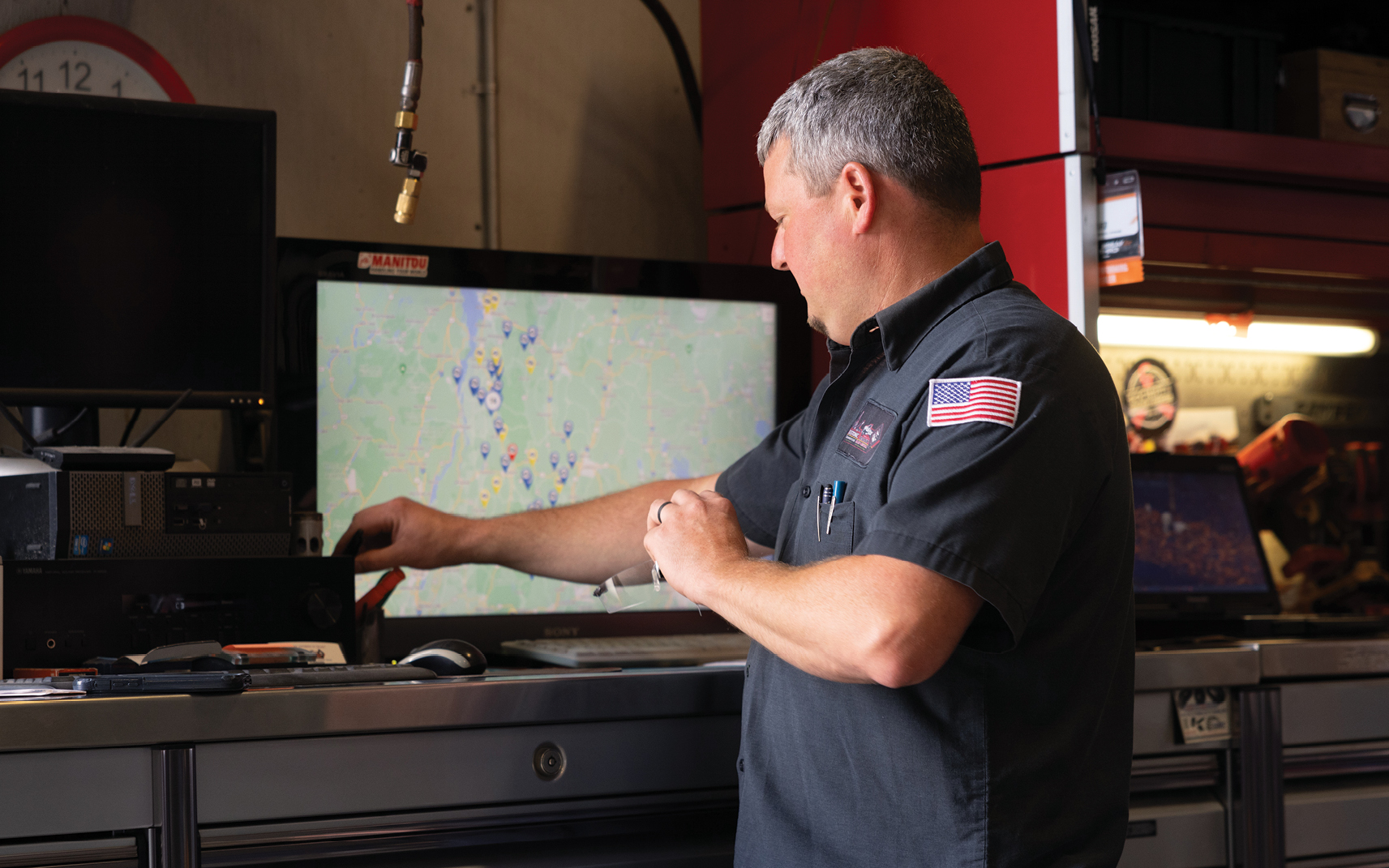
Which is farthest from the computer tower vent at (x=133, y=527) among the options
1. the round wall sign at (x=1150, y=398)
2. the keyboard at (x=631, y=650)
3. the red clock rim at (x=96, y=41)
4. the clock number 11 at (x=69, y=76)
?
the round wall sign at (x=1150, y=398)

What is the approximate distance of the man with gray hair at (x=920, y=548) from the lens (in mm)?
1023

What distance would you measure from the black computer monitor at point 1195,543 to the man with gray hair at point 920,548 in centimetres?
74

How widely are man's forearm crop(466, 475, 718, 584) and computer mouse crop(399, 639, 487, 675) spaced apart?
0.31 meters

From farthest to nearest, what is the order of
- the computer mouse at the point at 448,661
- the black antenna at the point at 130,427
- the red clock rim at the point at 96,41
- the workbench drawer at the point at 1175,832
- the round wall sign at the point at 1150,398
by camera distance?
1. the round wall sign at the point at 1150,398
2. the red clock rim at the point at 96,41
3. the black antenna at the point at 130,427
4. the workbench drawer at the point at 1175,832
5. the computer mouse at the point at 448,661

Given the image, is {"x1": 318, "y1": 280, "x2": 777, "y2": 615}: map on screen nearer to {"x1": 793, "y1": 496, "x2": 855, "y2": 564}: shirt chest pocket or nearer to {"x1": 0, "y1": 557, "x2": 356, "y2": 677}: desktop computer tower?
{"x1": 0, "y1": 557, "x2": 356, "y2": 677}: desktop computer tower

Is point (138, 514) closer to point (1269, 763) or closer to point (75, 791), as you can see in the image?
point (75, 791)

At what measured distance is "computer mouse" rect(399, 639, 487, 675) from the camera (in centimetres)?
139

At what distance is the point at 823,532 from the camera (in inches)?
47.9

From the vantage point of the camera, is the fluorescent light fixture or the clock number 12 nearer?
the clock number 12

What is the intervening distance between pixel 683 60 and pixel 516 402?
1013 mm

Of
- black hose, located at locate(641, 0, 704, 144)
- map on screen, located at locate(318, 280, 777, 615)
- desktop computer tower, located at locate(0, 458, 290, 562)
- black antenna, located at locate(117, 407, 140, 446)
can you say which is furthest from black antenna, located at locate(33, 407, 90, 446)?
black hose, located at locate(641, 0, 704, 144)

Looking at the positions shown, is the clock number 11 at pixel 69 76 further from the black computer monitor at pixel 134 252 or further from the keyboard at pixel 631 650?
the keyboard at pixel 631 650

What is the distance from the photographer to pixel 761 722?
1.26m

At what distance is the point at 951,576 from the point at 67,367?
1.12 metres
